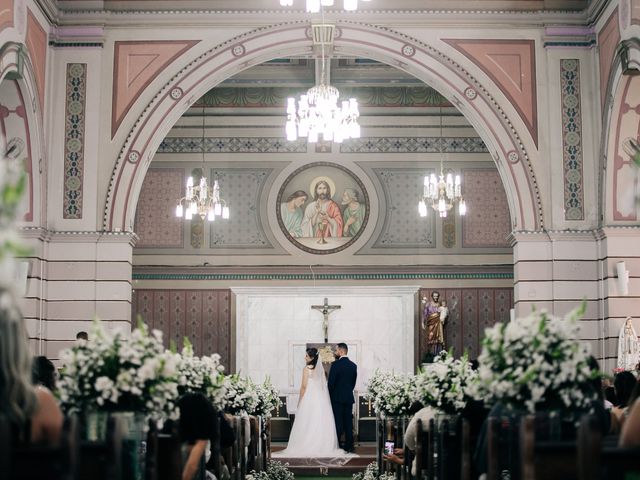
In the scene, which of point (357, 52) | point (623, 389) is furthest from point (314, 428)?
point (623, 389)

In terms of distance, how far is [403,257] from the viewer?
20.1 meters

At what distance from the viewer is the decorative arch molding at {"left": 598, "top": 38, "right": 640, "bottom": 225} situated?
1397cm

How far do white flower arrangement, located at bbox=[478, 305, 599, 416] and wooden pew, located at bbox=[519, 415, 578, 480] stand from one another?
94 centimetres

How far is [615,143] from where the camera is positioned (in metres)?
14.3

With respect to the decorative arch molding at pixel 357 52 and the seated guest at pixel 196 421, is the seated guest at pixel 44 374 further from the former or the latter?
the decorative arch molding at pixel 357 52

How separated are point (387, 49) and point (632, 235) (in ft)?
14.4

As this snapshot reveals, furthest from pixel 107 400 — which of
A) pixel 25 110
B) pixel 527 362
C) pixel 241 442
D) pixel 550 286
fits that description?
pixel 550 286

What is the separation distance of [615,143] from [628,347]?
2862 mm

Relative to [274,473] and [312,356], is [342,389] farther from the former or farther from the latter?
[274,473]

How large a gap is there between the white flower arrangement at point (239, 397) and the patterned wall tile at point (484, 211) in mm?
9073

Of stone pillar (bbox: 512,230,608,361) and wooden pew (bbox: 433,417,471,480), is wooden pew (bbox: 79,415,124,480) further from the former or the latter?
stone pillar (bbox: 512,230,608,361)

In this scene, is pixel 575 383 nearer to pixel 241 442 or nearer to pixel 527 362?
pixel 527 362

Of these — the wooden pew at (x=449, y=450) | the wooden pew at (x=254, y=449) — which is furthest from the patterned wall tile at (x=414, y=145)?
the wooden pew at (x=449, y=450)

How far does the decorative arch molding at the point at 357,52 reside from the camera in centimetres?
1466
